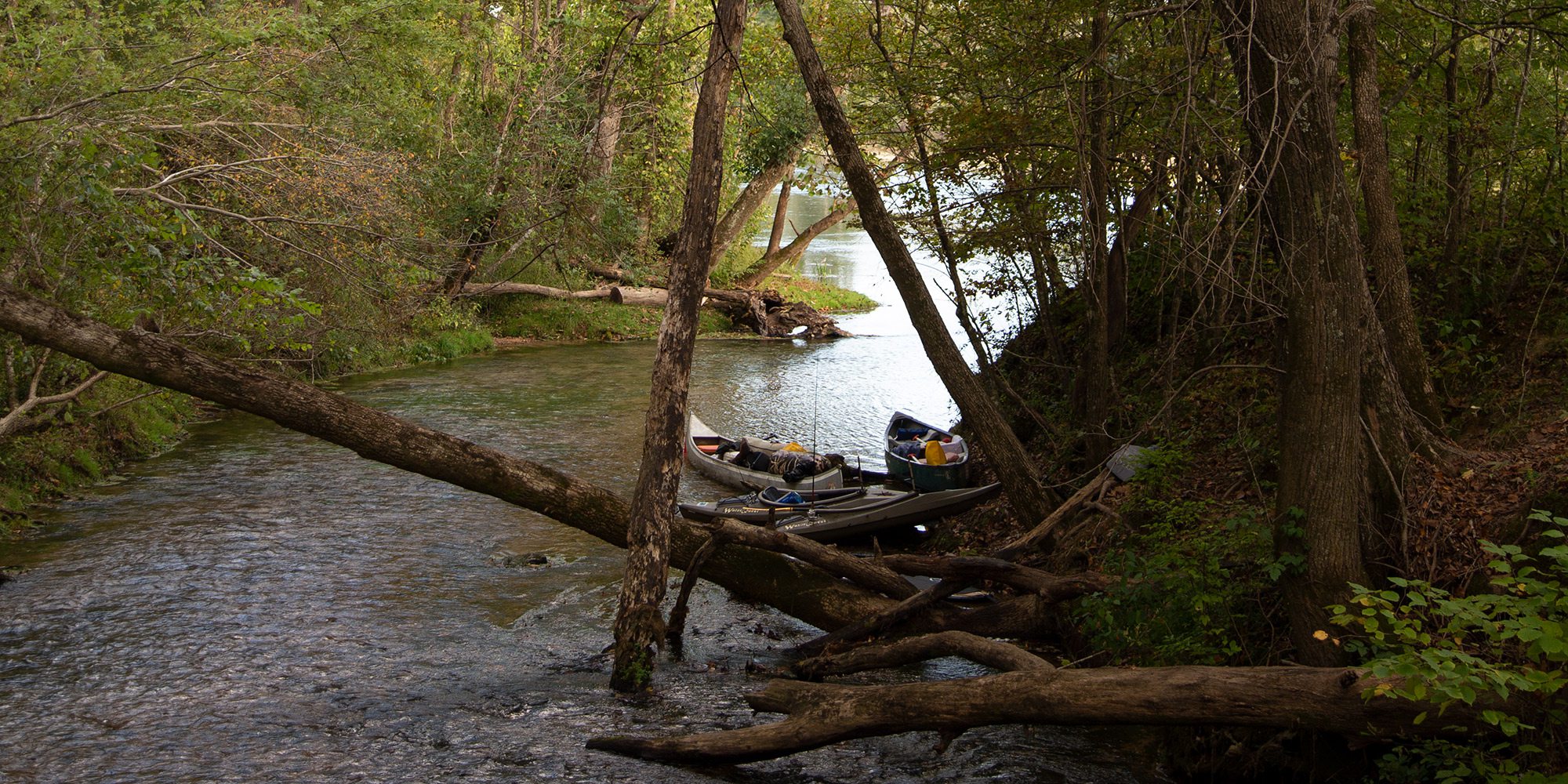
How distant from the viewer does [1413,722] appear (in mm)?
5008

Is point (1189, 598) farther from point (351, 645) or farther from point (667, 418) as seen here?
point (351, 645)

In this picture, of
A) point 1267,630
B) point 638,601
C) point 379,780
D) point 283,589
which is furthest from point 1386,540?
point 283,589

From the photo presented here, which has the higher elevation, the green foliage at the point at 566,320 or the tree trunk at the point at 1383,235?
the tree trunk at the point at 1383,235

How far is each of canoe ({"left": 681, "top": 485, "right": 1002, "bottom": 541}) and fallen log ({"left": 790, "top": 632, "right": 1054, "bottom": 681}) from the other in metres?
3.33

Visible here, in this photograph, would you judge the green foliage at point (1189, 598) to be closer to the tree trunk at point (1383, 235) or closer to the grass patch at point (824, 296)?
the tree trunk at point (1383, 235)

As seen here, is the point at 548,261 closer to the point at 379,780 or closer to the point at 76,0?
the point at 76,0

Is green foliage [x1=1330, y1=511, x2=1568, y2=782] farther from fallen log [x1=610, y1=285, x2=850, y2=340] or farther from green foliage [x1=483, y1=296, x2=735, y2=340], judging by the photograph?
fallen log [x1=610, y1=285, x2=850, y2=340]

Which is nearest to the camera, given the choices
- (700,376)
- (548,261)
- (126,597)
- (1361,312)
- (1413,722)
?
(1413,722)

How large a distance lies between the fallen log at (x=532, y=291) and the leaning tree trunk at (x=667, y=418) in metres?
20.6

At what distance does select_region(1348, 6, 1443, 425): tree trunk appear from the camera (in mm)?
7785

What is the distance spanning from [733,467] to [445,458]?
703 centimetres

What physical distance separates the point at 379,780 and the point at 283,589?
439cm

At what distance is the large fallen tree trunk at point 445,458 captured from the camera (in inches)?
328

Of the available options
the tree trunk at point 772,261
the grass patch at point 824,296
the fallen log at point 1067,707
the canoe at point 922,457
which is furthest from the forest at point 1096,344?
the grass patch at point 824,296
